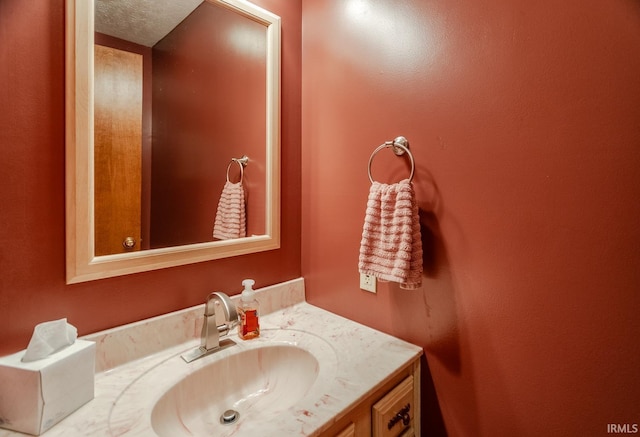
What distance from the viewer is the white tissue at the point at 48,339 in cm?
63

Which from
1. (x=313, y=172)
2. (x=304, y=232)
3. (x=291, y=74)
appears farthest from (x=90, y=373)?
(x=291, y=74)

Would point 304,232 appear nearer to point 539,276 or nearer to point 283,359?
point 283,359

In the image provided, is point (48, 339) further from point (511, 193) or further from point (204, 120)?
point (511, 193)

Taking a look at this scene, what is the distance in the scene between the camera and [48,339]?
0.66m

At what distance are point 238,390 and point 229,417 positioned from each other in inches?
3.7

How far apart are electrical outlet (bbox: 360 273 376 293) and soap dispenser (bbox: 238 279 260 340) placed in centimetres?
39

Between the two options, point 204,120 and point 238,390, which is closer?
point 238,390

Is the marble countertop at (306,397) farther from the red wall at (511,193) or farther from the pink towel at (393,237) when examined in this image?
the pink towel at (393,237)

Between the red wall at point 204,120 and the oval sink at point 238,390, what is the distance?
16.5 inches

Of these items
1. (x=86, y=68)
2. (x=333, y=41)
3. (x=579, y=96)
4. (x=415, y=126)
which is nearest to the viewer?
(x=579, y=96)

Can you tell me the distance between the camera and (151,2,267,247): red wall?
3.17 feet

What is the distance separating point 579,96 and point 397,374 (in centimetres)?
81

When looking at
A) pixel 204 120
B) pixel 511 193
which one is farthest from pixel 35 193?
pixel 511 193

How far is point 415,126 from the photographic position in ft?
3.11
